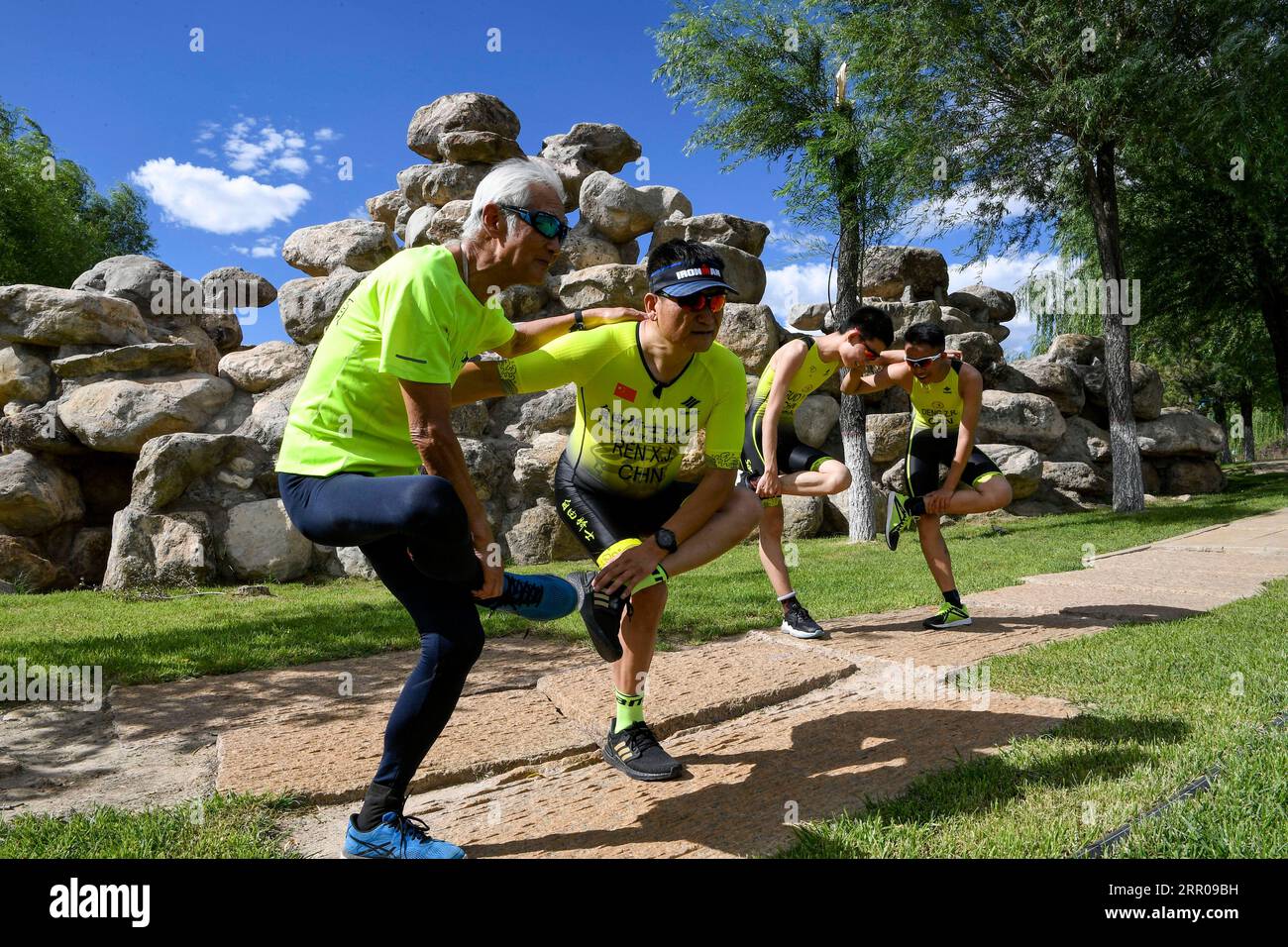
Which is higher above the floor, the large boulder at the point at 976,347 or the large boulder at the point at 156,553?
the large boulder at the point at 976,347

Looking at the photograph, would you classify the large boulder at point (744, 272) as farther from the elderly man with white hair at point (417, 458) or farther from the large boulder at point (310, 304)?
the elderly man with white hair at point (417, 458)

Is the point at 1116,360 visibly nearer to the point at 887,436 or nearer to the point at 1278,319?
the point at 887,436

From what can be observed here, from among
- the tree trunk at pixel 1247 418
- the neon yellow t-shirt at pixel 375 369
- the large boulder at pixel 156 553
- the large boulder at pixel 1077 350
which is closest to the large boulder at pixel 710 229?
the large boulder at pixel 1077 350

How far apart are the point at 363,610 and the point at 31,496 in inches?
300

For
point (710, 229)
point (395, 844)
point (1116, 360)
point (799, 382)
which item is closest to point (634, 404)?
point (395, 844)

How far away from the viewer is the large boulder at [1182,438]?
61.5 ft

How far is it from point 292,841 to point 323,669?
2.78 meters

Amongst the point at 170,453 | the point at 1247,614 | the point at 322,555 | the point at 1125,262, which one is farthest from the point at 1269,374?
the point at 170,453

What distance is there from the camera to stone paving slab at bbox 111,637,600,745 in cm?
409

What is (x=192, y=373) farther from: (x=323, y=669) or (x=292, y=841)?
(x=292, y=841)

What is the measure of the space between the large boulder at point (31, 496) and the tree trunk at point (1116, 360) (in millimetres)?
18245

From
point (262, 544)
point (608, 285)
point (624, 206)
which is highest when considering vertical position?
point (624, 206)

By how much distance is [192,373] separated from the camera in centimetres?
1416

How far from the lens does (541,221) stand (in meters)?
2.61
